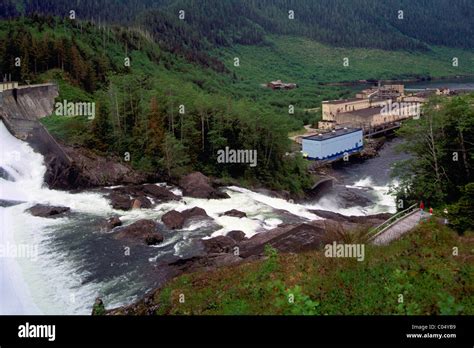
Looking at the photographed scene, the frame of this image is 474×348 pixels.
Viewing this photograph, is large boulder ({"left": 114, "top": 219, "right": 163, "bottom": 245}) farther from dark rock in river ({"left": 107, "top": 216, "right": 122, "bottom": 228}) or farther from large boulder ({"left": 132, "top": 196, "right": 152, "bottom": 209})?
large boulder ({"left": 132, "top": 196, "right": 152, "bottom": 209})

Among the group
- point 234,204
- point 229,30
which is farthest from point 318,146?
point 229,30

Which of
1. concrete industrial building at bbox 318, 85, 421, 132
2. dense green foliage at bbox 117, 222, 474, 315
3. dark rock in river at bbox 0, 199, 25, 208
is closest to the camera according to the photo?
dense green foliage at bbox 117, 222, 474, 315

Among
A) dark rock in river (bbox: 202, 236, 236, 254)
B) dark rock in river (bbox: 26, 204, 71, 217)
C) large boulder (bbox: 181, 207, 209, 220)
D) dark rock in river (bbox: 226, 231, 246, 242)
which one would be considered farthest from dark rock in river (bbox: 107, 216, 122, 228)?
dark rock in river (bbox: 226, 231, 246, 242)

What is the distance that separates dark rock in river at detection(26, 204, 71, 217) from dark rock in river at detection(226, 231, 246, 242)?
8.43 m

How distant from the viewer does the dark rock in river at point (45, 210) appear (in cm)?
2350

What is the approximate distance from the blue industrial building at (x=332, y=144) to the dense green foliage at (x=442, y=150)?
2296 cm

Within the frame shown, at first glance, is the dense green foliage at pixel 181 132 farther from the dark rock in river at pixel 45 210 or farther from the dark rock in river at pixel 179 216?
the dark rock in river at pixel 45 210

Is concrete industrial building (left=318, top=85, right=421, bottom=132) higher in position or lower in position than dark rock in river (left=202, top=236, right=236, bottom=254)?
higher

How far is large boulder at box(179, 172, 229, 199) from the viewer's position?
28859 millimetres

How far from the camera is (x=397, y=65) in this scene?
12362cm

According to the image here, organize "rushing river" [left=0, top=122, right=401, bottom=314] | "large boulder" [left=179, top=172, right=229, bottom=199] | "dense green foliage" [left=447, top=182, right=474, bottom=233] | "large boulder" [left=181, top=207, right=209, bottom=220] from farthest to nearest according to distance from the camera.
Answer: "large boulder" [left=179, top=172, right=229, bottom=199], "large boulder" [left=181, top=207, right=209, bottom=220], "rushing river" [left=0, top=122, right=401, bottom=314], "dense green foliage" [left=447, top=182, right=474, bottom=233]

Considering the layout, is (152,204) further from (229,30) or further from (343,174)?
(229,30)

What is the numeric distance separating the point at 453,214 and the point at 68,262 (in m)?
12.7
